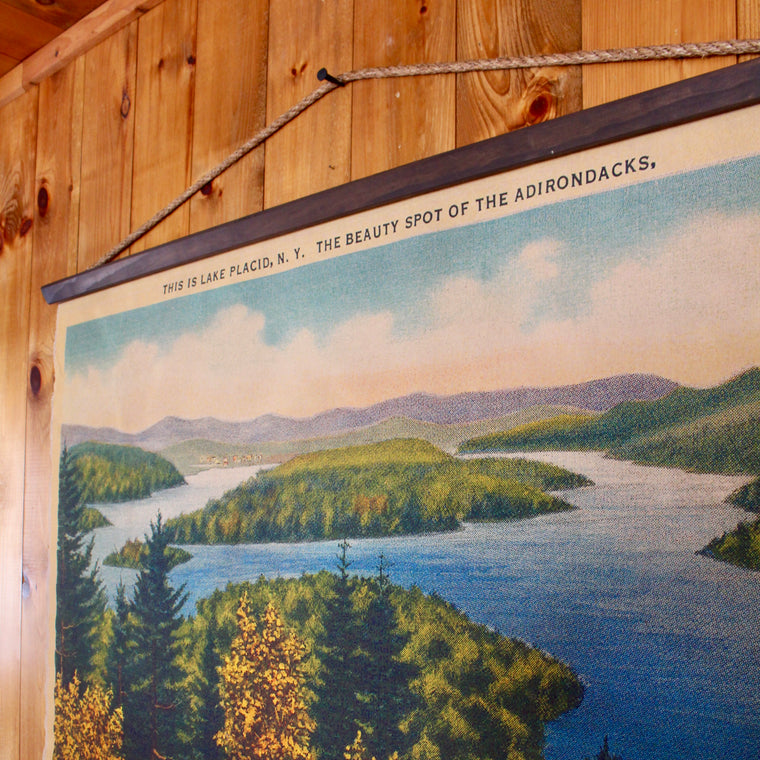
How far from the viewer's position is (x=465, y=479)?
25.2 inches

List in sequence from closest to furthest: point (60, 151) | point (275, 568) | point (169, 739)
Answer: point (275, 568), point (169, 739), point (60, 151)

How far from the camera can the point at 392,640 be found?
2.23 feet

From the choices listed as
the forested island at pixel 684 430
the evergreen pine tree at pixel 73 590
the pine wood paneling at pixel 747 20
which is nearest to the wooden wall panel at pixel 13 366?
the evergreen pine tree at pixel 73 590

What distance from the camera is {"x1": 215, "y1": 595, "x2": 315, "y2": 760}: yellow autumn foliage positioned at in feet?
2.49

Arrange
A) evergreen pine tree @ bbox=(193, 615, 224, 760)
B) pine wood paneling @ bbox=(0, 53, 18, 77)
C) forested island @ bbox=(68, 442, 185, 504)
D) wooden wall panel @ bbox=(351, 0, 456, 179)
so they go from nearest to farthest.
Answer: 1. wooden wall panel @ bbox=(351, 0, 456, 179)
2. evergreen pine tree @ bbox=(193, 615, 224, 760)
3. forested island @ bbox=(68, 442, 185, 504)
4. pine wood paneling @ bbox=(0, 53, 18, 77)

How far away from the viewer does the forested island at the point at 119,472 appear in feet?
3.12

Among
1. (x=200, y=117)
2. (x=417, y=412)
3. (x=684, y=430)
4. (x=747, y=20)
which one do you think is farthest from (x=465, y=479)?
(x=200, y=117)

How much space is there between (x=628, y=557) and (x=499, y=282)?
246 millimetres

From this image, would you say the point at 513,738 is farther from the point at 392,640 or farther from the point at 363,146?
the point at 363,146

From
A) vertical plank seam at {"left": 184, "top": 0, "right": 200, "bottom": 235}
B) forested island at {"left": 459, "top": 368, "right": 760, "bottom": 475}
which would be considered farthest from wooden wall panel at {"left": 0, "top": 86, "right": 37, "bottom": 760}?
forested island at {"left": 459, "top": 368, "right": 760, "bottom": 475}

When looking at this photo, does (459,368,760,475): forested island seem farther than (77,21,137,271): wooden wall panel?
No

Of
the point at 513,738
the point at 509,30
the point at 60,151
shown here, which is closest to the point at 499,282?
the point at 509,30

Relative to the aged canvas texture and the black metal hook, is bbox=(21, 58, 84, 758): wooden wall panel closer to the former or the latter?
the aged canvas texture

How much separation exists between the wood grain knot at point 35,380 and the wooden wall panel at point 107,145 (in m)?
0.19
